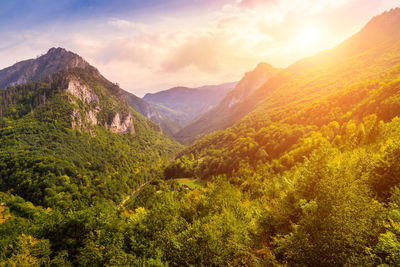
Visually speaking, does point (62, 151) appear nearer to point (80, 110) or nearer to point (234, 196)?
point (80, 110)

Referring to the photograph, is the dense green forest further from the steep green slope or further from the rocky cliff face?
the rocky cliff face

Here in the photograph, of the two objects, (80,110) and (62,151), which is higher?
(80,110)

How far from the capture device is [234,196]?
32219 mm

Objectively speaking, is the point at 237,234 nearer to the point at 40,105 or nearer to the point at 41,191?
the point at 41,191

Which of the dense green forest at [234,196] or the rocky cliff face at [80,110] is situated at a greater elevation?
the rocky cliff face at [80,110]

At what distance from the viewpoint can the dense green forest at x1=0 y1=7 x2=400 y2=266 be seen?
14359 millimetres

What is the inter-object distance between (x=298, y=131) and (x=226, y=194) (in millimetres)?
54861

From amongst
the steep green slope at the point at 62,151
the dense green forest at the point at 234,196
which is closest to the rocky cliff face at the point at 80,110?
the steep green slope at the point at 62,151

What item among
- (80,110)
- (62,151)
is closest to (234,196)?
(62,151)

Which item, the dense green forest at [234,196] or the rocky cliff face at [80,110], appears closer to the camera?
the dense green forest at [234,196]

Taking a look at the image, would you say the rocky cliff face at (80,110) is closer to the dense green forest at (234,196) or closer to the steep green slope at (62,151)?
the steep green slope at (62,151)

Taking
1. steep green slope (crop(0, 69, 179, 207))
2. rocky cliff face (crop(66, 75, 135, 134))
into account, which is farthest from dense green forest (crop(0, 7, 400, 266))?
rocky cliff face (crop(66, 75, 135, 134))

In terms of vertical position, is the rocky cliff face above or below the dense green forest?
above

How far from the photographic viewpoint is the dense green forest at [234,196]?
14.4m
